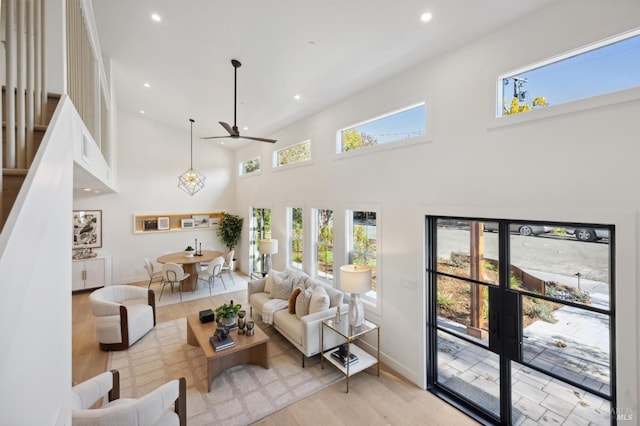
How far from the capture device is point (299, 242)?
257 inches

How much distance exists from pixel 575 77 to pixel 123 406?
4718 millimetres

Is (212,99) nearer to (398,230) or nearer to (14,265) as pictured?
(398,230)

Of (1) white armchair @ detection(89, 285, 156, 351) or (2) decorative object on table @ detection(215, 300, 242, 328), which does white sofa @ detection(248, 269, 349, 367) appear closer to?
(2) decorative object on table @ detection(215, 300, 242, 328)

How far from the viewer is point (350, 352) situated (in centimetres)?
394

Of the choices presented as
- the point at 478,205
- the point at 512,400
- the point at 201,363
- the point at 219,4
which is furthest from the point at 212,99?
the point at 512,400

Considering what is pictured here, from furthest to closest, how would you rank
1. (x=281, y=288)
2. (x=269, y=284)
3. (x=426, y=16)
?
1. (x=269, y=284)
2. (x=281, y=288)
3. (x=426, y=16)

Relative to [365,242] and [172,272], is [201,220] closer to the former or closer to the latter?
[172,272]

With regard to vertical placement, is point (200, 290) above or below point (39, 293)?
below

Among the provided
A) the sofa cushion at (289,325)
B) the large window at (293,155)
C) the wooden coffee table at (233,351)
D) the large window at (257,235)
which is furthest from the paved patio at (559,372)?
the large window at (257,235)

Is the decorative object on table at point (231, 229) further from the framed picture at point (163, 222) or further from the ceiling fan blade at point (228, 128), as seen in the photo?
the ceiling fan blade at point (228, 128)

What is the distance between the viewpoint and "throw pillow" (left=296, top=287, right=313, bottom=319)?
437 cm

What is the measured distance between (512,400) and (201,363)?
13.2ft

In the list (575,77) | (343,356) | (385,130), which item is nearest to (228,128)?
(385,130)

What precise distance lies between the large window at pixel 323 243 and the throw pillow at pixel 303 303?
1.08 metres
